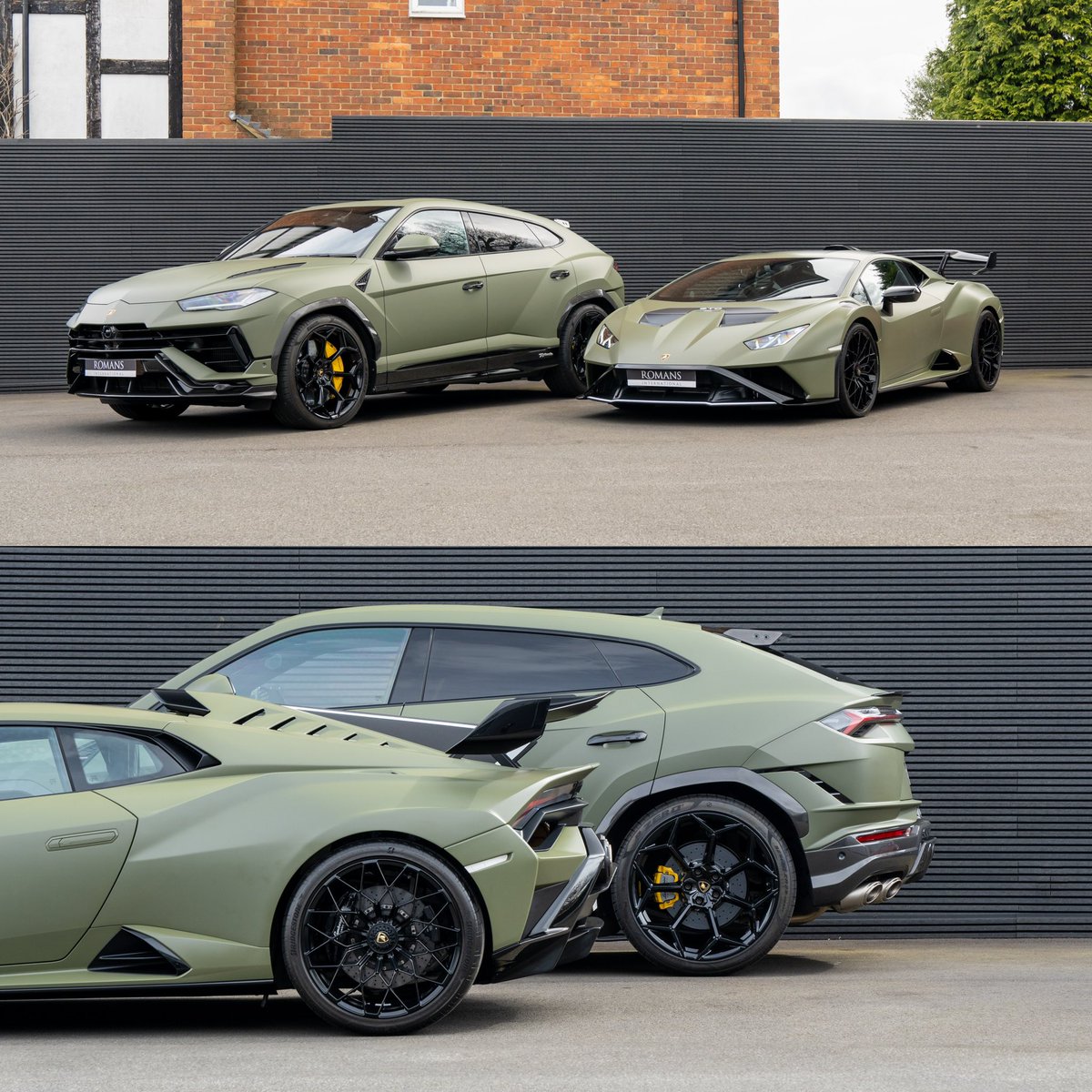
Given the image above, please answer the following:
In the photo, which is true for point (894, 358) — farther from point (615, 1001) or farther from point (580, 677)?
point (615, 1001)

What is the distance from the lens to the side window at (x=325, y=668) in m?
6.85

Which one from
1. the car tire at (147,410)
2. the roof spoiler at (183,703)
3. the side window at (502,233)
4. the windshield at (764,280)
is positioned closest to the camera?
the roof spoiler at (183,703)

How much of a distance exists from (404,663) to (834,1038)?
234cm

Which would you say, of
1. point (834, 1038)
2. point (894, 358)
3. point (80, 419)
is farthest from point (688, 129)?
point (834, 1038)

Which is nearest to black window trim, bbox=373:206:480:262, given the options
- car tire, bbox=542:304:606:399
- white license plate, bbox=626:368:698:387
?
car tire, bbox=542:304:606:399

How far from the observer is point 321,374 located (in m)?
13.1

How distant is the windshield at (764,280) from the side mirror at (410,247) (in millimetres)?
2072

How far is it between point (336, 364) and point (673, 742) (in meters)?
6.90

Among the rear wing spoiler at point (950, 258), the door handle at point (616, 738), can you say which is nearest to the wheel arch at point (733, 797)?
the door handle at point (616, 738)

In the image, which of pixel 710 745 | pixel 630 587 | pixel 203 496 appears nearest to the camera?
pixel 710 745

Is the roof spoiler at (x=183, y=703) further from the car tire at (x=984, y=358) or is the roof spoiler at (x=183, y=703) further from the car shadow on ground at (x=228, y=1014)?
the car tire at (x=984, y=358)

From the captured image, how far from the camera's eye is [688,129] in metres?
19.1

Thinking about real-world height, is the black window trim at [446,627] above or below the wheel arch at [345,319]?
below

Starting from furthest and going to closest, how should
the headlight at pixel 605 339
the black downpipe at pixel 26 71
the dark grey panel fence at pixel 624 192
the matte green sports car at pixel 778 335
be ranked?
the black downpipe at pixel 26 71 < the dark grey panel fence at pixel 624 192 < the headlight at pixel 605 339 < the matte green sports car at pixel 778 335
